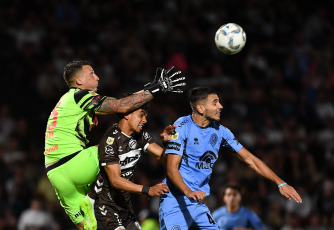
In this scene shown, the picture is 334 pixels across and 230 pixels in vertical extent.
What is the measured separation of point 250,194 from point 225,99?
2792 millimetres

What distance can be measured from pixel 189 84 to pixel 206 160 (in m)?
7.50

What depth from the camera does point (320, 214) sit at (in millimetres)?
13289

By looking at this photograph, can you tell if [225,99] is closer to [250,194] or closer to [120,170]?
[250,194]

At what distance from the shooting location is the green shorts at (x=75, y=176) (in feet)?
21.6

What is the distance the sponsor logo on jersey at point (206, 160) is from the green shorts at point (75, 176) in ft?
4.04

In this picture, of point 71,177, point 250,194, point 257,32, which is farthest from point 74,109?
point 257,32

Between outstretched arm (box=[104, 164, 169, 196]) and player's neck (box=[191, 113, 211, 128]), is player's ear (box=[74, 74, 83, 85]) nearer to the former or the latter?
outstretched arm (box=[104, 164, 169, 196])

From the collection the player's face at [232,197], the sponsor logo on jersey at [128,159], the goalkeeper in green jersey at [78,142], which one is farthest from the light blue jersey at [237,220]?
the goalkeeper in green jersey at [78,142]

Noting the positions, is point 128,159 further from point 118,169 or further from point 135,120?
point 135,120

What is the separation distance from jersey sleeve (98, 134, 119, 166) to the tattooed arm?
35cm

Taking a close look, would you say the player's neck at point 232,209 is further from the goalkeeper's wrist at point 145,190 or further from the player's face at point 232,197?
the goalkeeper's wrist at point 145,190

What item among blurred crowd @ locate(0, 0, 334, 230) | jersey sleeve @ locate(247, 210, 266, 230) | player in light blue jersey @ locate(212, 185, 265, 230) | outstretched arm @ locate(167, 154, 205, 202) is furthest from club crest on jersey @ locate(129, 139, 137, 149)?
blurred crowd @ locate(0, 0, 334, 230)

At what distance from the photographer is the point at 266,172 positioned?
6840mm

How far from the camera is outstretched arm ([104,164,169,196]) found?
6.18 metres
